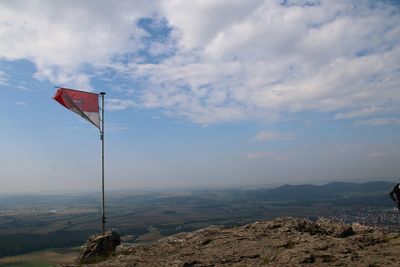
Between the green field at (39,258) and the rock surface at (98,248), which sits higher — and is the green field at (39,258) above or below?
below

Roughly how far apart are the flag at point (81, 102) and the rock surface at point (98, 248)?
686 centimetres

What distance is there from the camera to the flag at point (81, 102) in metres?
19.9

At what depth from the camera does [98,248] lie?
54.7 feet

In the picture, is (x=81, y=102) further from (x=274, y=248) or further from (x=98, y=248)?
(x=274, y=248)

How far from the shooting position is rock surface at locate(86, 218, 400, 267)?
41.3ft

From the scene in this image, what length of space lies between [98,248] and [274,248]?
320 inches

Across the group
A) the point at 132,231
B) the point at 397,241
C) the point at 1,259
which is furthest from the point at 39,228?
the point at 397,241

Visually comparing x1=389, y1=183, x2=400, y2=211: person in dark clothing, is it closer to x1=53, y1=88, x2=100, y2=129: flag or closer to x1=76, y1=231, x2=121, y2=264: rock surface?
x1=76, y1=231, x2=121, y2=264: rock surface

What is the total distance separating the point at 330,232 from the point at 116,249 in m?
10.2

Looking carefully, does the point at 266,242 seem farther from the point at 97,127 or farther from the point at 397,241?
the point at 97,127

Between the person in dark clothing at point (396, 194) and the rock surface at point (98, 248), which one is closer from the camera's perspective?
the rock surface at point (98, 248)

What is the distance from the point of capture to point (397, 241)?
14.6m

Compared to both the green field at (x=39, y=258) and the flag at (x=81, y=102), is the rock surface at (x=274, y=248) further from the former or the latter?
the green field at (x=39, y=258)

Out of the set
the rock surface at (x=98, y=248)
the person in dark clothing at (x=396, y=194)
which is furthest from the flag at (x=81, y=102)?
the person in dark clothing at (x=396, y=194)
